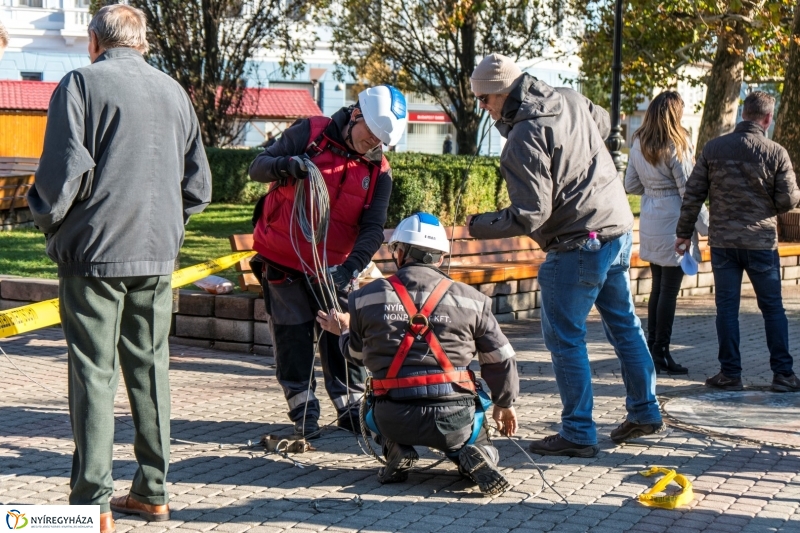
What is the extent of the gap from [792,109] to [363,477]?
38.0 ft

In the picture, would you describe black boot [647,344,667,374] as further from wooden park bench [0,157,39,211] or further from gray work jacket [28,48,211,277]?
wooden park bench [0,157,39,211]

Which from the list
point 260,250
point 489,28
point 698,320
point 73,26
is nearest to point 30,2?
point 73,26

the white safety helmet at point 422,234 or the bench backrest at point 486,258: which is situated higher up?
the white safety helmet at point 422,234

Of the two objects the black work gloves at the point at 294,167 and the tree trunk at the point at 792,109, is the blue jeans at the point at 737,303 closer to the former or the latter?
the black work gloves at the point at 294,167

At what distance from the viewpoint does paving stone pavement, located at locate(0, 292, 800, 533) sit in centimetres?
454

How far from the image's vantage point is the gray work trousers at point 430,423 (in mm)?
4855

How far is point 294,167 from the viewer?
5.45 meters

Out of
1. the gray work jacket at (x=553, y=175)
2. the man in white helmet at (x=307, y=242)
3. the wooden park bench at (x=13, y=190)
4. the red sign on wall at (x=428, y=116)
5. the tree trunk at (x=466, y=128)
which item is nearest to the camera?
the gray work jacket at (x=553, y=175)

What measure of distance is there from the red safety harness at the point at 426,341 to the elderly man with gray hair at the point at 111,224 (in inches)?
39.9

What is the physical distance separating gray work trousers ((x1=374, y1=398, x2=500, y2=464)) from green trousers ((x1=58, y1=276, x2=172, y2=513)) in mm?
1015

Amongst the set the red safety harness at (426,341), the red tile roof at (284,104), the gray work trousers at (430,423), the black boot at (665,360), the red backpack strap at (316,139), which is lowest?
the black boot at (665,360)

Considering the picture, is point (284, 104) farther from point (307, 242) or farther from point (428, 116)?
point (307, 242)

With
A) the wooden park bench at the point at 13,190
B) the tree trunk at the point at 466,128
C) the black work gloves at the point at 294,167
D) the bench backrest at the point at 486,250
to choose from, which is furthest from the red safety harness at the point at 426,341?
the tree trunk at the point at 466,128

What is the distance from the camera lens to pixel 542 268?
5.55 metres
